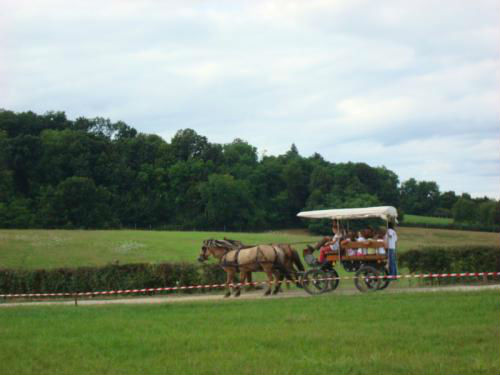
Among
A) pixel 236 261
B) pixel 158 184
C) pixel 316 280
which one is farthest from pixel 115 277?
pixel 158 184

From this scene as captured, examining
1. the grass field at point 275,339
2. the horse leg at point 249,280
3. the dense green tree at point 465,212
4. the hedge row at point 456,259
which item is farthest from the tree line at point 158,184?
the grass field at point 275,339

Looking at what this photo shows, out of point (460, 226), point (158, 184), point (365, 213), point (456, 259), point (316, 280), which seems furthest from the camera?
point (158, 184)

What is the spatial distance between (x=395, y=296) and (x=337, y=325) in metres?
4.88

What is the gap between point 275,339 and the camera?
11125 mm

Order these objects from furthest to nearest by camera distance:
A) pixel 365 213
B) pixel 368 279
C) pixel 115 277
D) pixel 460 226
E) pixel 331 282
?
1. pixel 460 226
2. pixel 115 277
3. pixel 331 282
4. pixel 368 279
5. pixel 365 213

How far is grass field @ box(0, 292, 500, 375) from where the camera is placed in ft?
30.1

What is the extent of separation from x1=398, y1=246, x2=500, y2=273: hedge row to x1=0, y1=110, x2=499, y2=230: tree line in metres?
53.8

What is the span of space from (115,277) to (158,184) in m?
70.4

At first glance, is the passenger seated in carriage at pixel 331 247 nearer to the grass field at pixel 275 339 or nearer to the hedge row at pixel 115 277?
the grass field at pixel 275 339

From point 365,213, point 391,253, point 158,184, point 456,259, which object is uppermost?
point 158,184

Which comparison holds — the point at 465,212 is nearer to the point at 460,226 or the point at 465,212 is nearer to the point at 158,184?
the point at 460,226

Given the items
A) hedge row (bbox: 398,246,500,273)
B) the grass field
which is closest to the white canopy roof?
hedge row (bbox: 398,246,500,273)

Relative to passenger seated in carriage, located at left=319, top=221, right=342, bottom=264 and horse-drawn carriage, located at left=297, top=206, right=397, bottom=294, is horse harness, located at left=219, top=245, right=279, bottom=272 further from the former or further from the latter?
passenger seated in carriage, located at left=319, top=221, right=342, bottom=264

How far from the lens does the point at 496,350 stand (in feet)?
31.1
